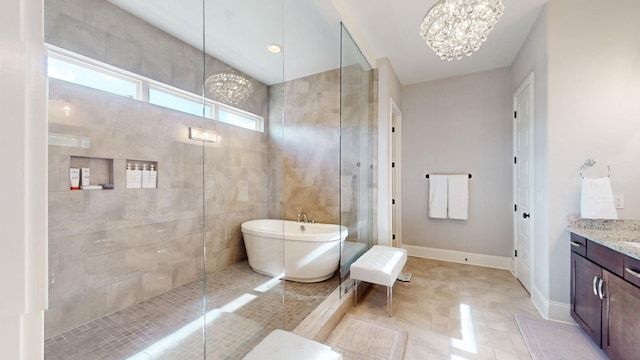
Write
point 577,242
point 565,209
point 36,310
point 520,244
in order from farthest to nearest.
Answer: point 520,244
point 565,209
point 577,242
point 36,310

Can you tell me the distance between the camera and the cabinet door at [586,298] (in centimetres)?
181

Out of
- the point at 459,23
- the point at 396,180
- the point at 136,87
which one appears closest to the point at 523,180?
the point at 396,180

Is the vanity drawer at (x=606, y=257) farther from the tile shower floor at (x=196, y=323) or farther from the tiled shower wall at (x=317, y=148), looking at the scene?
the tile shower floor at (x=196, y=323)

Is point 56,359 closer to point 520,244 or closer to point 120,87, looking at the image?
point 120,87

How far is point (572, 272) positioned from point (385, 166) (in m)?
1.97

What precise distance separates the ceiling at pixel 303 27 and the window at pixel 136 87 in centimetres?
52

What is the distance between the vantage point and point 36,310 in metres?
0.24

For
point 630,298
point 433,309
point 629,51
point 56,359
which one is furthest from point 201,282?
point 629,51

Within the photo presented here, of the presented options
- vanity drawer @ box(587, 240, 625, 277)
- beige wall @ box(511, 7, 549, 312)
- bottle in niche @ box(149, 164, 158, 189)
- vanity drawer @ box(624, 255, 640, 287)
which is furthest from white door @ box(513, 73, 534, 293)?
bottle in niche @ box(149, 164, 158, 189)

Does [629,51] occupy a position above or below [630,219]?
above

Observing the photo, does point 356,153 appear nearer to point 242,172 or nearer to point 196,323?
point 242,172

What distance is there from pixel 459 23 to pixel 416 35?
1.20 m

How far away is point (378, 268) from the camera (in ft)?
7.84

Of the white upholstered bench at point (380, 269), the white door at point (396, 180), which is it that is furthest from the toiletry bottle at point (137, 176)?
the white door at point (396, 180)
